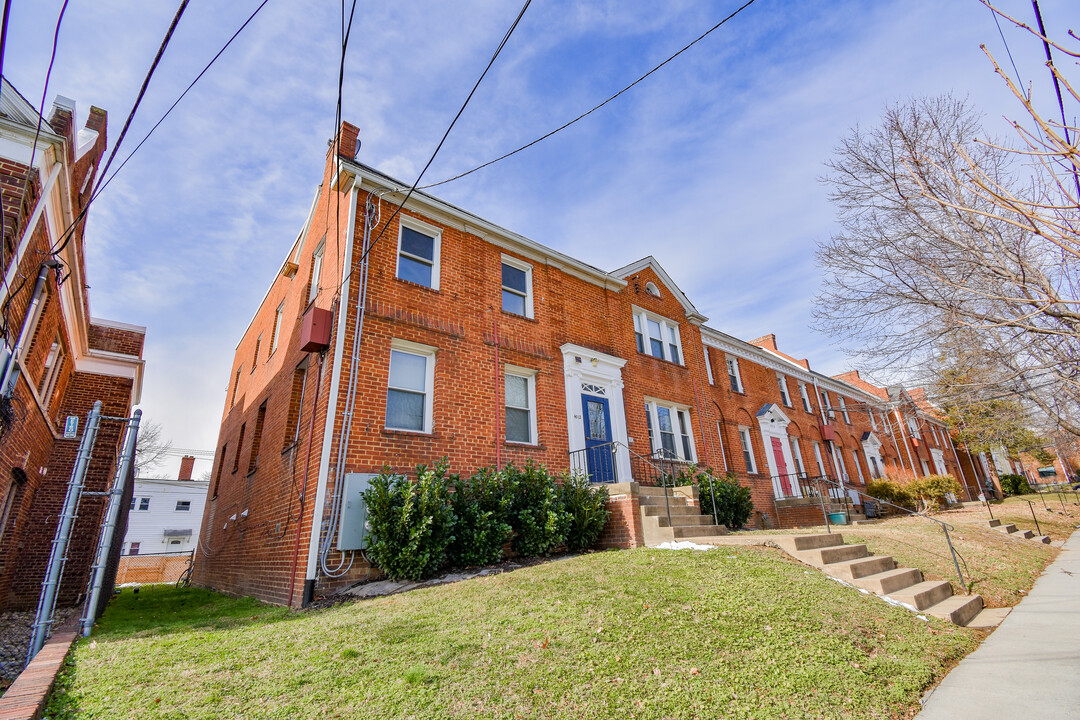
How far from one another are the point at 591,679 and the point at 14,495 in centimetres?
1177

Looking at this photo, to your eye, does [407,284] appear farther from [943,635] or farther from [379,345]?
[943,635]

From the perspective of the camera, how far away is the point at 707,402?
52.4 ft

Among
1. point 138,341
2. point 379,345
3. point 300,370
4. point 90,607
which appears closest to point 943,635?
point 379,345

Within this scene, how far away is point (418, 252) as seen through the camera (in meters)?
10.5

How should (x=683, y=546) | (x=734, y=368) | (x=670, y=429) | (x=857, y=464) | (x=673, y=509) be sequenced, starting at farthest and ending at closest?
(x=857, y=464) < (x=734, y=368) < (x=670, y=429) < (x=673, y=509) < (x=683, y=546)

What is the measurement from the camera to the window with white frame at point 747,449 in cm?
1720

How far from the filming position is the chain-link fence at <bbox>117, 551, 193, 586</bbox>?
84.8 feet

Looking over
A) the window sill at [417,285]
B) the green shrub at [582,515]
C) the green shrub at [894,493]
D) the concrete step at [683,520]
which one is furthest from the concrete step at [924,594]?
the green shrub at [894,493]

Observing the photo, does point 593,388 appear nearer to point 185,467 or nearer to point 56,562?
point 56,562

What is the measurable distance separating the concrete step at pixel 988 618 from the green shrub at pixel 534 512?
17.7 feet

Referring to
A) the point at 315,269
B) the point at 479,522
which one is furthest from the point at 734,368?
the point at 315,269

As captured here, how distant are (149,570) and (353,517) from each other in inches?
1066

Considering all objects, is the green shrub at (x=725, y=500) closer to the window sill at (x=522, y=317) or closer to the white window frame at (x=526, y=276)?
the window sill at (x=522, y=317)

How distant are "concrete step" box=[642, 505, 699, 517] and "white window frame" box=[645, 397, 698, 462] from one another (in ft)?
9.96
